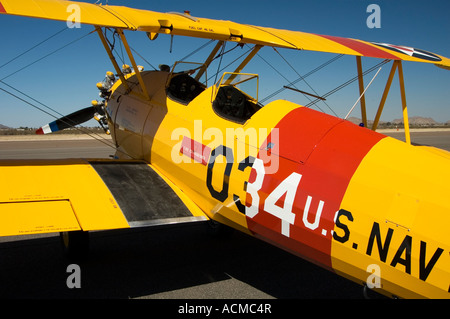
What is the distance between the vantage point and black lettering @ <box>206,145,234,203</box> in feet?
14.3

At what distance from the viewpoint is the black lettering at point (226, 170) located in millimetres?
4363

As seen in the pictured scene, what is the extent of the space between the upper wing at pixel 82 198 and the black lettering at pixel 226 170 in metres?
0.40

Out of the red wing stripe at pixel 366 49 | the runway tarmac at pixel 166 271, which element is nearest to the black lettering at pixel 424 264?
the runway tarmac at pixel 166 271

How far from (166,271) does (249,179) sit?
5.50ft

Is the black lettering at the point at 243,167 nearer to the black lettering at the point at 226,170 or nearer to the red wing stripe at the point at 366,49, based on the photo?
the black lettering at the point at 226,170

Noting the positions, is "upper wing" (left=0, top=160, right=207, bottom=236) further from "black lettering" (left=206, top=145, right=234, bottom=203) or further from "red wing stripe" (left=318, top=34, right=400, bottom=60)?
"red wing stripe" (left=318, top=34, right=400, bottom=60)

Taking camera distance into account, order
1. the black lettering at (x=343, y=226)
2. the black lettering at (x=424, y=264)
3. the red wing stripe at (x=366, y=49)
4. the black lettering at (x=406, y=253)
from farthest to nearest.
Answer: the red wing stripe at (x=366, y=49)
the black lettering at (x=343, y=226)
the black lettering at (x=406, y=253)
the black lettering at (x=424, y=264)

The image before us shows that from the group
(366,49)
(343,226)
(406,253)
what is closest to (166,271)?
(343,226)

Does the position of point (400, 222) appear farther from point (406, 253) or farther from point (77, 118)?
point (77, 118)

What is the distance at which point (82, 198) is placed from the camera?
4.52m

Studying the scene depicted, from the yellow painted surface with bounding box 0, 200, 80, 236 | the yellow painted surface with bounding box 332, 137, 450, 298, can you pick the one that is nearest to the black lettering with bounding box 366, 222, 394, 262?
the yellow painted surface with bounding box 332, 137, 450, 298

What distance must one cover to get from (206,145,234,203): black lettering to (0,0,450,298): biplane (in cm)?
2

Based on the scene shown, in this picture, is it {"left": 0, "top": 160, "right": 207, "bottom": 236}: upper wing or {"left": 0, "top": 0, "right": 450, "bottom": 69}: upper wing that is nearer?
{"left": 0, "top": 160, "right": 207, "bottom": 236}: upper wing

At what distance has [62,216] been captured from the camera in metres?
4.21
